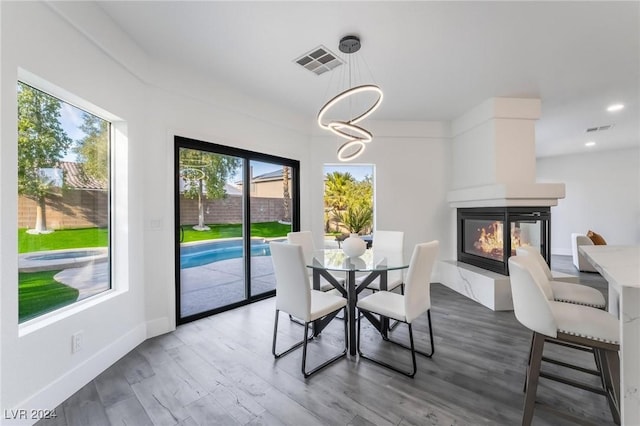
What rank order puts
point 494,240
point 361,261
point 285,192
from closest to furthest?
point 361,261 → point 494,240 → point 285,192

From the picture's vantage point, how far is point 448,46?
247cm

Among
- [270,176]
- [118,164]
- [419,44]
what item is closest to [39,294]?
[118,164]

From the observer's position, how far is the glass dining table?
2301mm

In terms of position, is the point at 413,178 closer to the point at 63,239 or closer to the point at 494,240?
the point at 494,240

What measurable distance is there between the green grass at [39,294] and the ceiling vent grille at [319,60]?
2.68 metres

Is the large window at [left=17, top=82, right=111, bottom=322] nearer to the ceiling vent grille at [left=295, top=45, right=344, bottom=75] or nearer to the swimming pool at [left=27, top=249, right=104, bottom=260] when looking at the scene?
the swimming pool at [left=27, top=249, right=104, bottom=260]

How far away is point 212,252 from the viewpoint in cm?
340

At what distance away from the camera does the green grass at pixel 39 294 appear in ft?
5.41

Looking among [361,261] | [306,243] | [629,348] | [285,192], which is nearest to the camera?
[629,348]

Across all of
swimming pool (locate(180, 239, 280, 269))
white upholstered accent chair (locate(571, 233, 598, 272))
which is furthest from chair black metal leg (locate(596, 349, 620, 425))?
white upholstered accent chair (locate(571, 233, 598, 272))

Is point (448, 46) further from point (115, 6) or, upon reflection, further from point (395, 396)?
point (395, 396)

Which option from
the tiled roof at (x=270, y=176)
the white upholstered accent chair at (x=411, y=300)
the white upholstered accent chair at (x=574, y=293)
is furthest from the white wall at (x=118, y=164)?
the white upholstered accent chair at (x=574, y=293)

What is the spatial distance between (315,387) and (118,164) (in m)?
2.49

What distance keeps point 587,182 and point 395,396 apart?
8.16m
